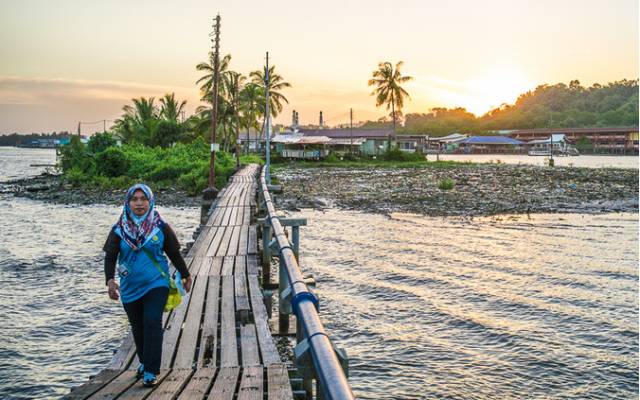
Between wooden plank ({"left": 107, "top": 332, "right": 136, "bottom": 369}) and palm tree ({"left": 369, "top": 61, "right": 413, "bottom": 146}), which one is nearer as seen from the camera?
wooden plank ({"left": 107, "top": 332, "right": 136, "bottom": 369})

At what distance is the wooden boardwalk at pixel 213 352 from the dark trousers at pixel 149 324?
20cm

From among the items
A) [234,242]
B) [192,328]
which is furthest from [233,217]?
[192,328]

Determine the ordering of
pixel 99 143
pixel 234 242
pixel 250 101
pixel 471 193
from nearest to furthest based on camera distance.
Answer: pixel 234 242 < pixel 471 193 < pixel 99 143 < pixel 250 101

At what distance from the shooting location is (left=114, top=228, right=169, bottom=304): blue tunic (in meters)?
4.96

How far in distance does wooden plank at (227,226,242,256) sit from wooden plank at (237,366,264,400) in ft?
19.0

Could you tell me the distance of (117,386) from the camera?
4.82m

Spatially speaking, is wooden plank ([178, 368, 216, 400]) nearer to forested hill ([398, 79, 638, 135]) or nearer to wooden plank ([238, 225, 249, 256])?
wooden plank ([238, 225, 249, 256])

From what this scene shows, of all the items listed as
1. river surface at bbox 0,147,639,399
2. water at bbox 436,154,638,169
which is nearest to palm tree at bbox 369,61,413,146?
water at bbox 436,154,638,169

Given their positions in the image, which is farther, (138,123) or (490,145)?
(490,145)

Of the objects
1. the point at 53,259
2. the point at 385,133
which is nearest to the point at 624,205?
the point at 53,259

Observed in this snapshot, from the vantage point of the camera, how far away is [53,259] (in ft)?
54.4

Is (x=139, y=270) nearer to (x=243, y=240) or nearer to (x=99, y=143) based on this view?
(x=243, y=240)

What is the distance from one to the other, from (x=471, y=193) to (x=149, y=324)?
29.0 meters

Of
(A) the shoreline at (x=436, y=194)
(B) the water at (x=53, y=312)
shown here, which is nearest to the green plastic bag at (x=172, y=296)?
(B) the water at (x=53, y=312)
